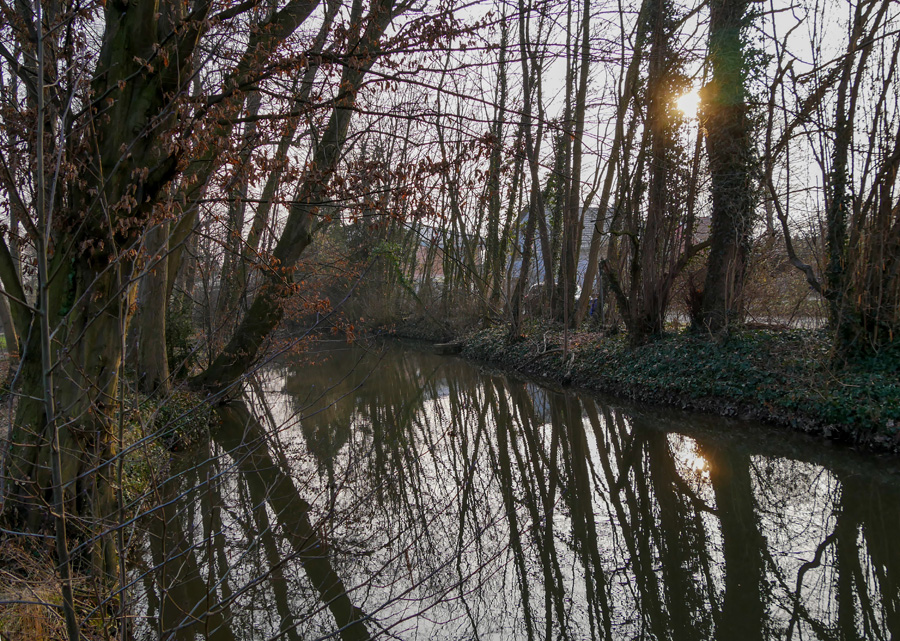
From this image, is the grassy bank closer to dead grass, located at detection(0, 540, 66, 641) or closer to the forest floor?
the forest floor

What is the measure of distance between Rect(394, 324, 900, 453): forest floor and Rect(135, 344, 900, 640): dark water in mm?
411

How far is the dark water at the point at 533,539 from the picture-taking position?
358 cm

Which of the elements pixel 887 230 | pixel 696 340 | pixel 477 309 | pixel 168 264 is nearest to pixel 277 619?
pixel 168 264

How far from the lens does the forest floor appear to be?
23.2ft

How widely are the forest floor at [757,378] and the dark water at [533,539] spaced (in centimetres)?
41

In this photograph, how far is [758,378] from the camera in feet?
28.6

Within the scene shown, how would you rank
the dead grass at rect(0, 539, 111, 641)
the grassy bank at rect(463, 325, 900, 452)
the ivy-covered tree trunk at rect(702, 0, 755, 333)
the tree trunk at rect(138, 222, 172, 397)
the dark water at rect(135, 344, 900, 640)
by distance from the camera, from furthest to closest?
the ivy-covered tree trunk at rect(702, 0, 755, 333) < the tree trunk at rect(138, 222, 172, 397) < the grassy bank at rect(463, 325, 900, 452) < the dark water at rect(135, 344, 900, 640) < the dead grass at rect(0, 539, 111, 641)

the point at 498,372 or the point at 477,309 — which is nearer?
the point at 498,372

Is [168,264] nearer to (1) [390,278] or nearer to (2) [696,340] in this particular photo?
(2) [696,340]

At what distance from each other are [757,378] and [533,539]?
5.52m

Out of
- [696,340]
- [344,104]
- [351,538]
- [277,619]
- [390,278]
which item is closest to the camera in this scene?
[344,104]

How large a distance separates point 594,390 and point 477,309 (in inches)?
340

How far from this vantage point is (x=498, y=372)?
15062 mm

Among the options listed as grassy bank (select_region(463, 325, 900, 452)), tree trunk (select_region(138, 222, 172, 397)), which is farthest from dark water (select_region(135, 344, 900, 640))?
tree trunk (select_region(138, 222, 172, 397))
